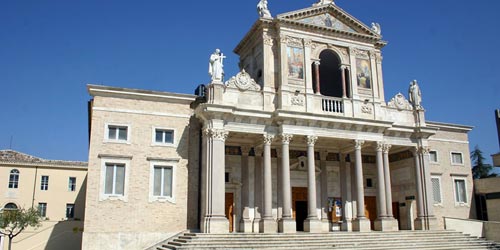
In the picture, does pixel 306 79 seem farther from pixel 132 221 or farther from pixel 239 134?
pixel 132 221

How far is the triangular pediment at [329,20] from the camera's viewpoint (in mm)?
27719

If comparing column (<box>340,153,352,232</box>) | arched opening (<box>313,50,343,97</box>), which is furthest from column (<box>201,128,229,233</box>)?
arched opening (<box>313,50,343,97</box>)

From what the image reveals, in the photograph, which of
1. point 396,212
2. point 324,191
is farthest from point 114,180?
point 396,212

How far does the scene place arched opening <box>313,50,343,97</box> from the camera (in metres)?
30.6

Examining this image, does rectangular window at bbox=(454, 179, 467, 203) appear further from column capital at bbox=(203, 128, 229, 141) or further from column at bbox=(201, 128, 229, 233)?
column capital at bbox=(203, 128, 229, 141)

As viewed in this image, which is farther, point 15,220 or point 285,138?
point 15,220

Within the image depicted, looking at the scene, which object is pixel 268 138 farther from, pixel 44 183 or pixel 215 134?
pixel 44 183

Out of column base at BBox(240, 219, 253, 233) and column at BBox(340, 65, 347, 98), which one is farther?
column at BBox(340, 65, 347, 98)

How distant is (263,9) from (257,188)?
1101cm

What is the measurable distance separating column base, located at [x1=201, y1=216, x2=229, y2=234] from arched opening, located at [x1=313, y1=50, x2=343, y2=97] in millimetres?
12841

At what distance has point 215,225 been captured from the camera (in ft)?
75.2

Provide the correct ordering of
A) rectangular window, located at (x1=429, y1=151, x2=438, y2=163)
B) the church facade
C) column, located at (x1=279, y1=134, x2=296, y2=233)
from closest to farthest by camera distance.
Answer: the church facade, column, located at (x1=279, y1=134, x2=296, y2=233), rectangular window, located at (x1=429, y1=151, x2=438, y2=163)

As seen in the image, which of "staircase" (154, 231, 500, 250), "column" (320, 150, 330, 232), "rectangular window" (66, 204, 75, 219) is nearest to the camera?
"staircase" (154, 231, 500, 250)

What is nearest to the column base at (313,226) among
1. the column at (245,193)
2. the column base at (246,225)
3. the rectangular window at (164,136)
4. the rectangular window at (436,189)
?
the column base at (246,225)
